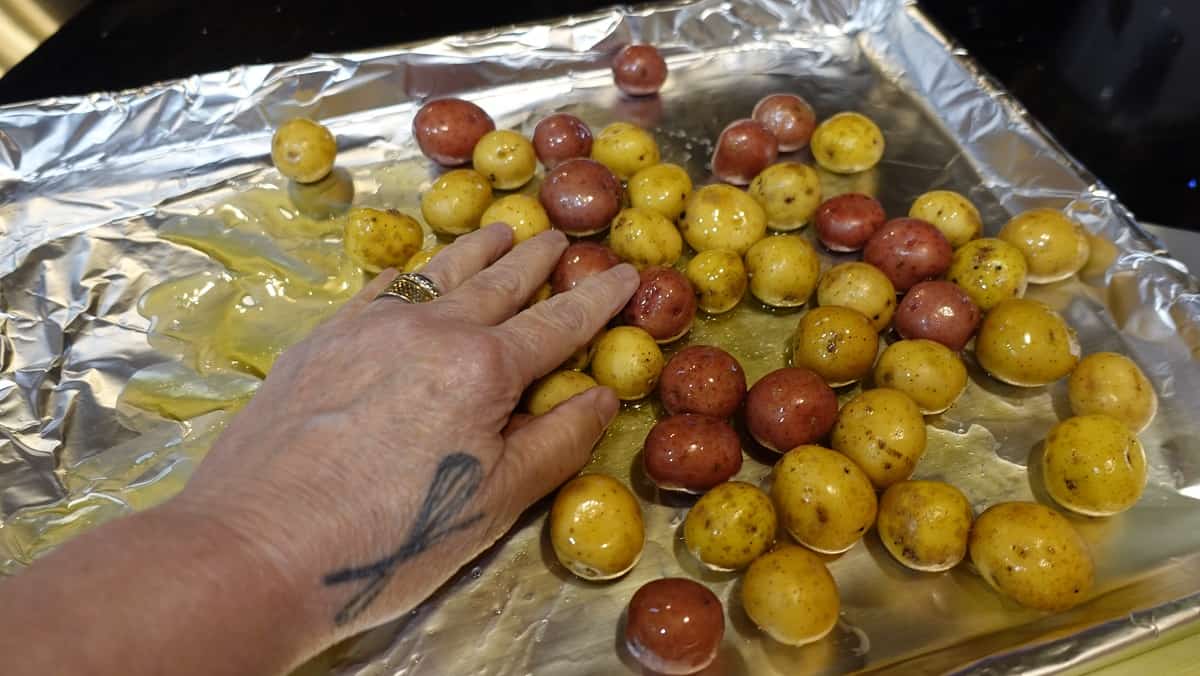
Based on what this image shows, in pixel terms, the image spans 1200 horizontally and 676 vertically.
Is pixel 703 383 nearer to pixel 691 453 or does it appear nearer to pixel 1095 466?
pixel 691 453

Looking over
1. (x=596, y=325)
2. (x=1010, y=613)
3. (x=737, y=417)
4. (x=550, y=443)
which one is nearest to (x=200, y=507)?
(x=550, y=443)

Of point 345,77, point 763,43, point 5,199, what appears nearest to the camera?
point 5,199

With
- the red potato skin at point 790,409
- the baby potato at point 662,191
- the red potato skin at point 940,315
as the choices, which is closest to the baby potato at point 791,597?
the red potato skin at point 790,409

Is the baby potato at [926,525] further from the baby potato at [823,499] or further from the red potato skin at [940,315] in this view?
the red potato skin at [940,315]

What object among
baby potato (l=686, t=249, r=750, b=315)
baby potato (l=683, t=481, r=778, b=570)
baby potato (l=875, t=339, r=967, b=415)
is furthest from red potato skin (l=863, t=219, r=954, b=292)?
baby potato (l=683, t=481, r=778, b=570)

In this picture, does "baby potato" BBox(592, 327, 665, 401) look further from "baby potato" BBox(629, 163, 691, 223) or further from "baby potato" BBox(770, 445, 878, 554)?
"baby potato" BBox(629, 163, 691, 223)

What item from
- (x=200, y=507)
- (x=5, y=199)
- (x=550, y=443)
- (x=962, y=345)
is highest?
(x=5, y=199)

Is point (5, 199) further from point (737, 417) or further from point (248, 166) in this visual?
point (737, 417)
